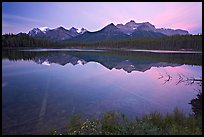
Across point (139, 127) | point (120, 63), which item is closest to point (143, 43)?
point (120, 63)

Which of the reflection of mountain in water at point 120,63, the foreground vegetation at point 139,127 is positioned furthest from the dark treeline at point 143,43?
the foreground vegetation at point 139,127

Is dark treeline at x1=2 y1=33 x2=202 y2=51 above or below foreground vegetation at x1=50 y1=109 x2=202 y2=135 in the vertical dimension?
above

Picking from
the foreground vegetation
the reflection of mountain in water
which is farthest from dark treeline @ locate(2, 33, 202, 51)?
the foreground vegetation

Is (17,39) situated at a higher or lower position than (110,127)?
higher

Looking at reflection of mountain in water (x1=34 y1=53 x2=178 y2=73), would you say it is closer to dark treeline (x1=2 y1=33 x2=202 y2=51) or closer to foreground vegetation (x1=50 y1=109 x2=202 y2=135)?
foreground vegetation (x1=50 y1=109 x2=202 y2=135)

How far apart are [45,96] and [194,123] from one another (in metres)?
10.5

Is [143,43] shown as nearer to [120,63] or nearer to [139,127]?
[120,63]

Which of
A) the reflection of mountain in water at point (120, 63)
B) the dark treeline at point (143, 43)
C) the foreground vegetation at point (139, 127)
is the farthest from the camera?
the dark treeline at point (143, 43)

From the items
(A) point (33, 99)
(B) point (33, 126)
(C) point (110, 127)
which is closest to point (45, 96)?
(A) point (33, 99)

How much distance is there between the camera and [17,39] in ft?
358

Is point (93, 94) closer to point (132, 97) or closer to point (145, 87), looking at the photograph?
point (132, 97)

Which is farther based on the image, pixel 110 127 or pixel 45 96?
pixel 45 96

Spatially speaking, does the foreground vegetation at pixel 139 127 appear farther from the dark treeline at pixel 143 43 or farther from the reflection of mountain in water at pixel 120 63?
the dark treeline at pixel 143 43

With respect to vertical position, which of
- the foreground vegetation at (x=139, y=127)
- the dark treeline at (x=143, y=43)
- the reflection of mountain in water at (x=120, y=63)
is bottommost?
the foreground vegetation at (x=139, y=127)
